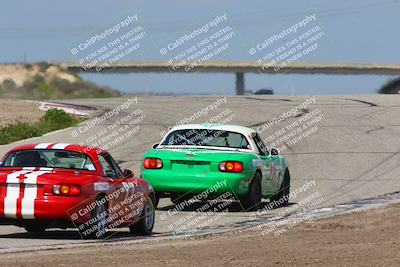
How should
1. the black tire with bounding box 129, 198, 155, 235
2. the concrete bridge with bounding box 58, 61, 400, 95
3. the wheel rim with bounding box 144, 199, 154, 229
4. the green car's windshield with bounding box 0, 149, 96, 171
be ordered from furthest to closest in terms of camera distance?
the concrete bridge with bounding box 58, 61, 400, 95
the wheel rim with bounding box 144, 199, 154, 229
the black tire with bounding box 129, 198, 155, 235
the green car's windshield with bounding box 0, 149, 96, 171

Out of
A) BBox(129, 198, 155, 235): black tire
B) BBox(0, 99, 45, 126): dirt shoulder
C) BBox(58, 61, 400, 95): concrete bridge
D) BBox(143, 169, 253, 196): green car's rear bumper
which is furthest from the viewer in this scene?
BBox(58, 61, 400, 95): concrete bridge

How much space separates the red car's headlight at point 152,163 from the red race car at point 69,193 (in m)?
2.95

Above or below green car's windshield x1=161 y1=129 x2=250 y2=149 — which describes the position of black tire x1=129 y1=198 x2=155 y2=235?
below

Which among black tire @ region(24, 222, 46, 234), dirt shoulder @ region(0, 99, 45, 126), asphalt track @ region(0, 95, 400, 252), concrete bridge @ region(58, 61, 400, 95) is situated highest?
dirt shoulder @ region(0, 99, 45, 126)

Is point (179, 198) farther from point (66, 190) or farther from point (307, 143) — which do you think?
point (307, 143)

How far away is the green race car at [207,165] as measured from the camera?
56.4 feet

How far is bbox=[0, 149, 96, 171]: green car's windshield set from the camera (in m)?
13.7

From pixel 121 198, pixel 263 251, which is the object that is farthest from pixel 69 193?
pixel 263 251

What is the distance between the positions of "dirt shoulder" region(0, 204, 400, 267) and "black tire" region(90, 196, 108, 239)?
0.83m

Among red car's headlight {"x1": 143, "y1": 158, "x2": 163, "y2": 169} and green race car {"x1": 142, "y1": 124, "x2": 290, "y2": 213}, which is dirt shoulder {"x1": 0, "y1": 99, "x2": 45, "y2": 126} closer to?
green race car {"x1": 142, "y1": 124, "x2": 290, "y2": 213}

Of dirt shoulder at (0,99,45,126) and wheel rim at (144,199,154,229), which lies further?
dirt shoulder at (0,99,45,126)

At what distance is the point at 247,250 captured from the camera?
38.5 ft

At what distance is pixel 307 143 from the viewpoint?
28.2 metres

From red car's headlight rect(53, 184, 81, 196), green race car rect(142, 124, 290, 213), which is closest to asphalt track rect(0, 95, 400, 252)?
green race car rect(142, 124, 290, 213)
